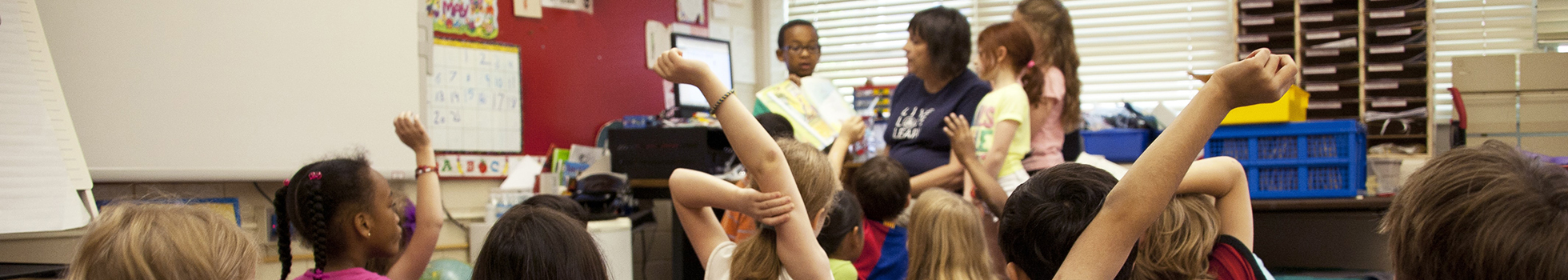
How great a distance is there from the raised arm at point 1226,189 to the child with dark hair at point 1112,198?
0.29 m

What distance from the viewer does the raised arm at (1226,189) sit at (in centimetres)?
131

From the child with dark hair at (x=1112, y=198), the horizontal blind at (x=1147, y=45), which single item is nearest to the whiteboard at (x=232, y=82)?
the child with dark hair at (x=1112, y=198)

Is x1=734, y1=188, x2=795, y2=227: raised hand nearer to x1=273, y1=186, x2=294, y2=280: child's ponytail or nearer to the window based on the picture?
x1=273, y1=186, x2=294, y2=280: child's ponytail

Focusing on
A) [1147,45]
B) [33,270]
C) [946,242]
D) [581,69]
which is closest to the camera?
[33,270]

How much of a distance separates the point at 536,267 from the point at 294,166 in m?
1.87

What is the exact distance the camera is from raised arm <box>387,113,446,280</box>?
181cm

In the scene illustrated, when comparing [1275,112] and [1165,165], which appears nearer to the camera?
[1165,165]

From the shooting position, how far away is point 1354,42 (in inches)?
139

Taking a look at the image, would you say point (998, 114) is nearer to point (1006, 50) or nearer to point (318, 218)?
point (1006, 50)

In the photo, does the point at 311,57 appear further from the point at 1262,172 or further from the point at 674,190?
the point at 1262,172

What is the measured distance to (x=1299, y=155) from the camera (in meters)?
2.92

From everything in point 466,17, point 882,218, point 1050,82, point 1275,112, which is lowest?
point 882,218

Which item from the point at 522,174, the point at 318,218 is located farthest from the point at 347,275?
the point at 522,174

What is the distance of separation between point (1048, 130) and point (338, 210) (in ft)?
5.95
